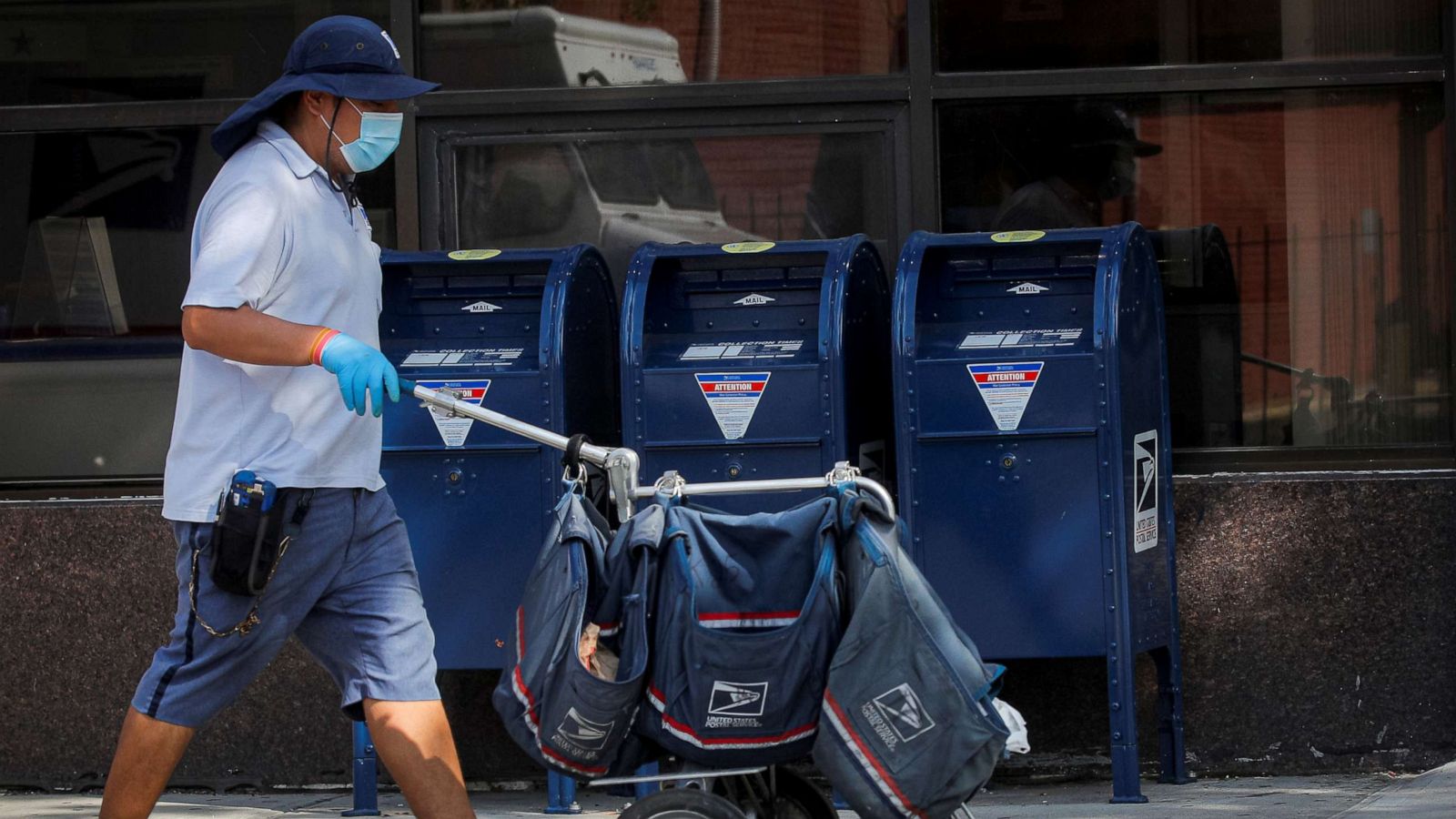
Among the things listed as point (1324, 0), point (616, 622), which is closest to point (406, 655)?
point (616, 622)

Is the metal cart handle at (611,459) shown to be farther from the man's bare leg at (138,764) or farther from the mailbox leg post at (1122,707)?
the mailbox leg post at (1122,707)

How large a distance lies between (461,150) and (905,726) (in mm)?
3644

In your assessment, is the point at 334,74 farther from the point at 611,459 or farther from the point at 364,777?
the point at 364,777

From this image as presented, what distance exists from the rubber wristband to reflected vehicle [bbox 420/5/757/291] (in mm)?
2677

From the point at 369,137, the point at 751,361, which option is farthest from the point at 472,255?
the point at 369,137

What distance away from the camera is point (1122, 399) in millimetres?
5172

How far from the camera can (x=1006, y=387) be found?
5.17 m

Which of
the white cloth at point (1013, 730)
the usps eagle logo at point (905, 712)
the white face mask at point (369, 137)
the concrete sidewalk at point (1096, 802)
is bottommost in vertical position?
the concrete sidewalk at point (1096, 802)

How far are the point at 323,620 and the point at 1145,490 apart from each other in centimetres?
251

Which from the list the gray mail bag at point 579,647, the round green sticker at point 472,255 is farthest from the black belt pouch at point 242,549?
the round green sticker at point 472,255

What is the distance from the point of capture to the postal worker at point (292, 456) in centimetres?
374

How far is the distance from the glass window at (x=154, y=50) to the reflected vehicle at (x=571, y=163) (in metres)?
0.44

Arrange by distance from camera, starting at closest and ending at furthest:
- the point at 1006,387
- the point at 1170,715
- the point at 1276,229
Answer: the point at 1006,387 → the point at 1170,715 → the point at 1276,229

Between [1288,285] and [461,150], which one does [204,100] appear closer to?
[461,150]
